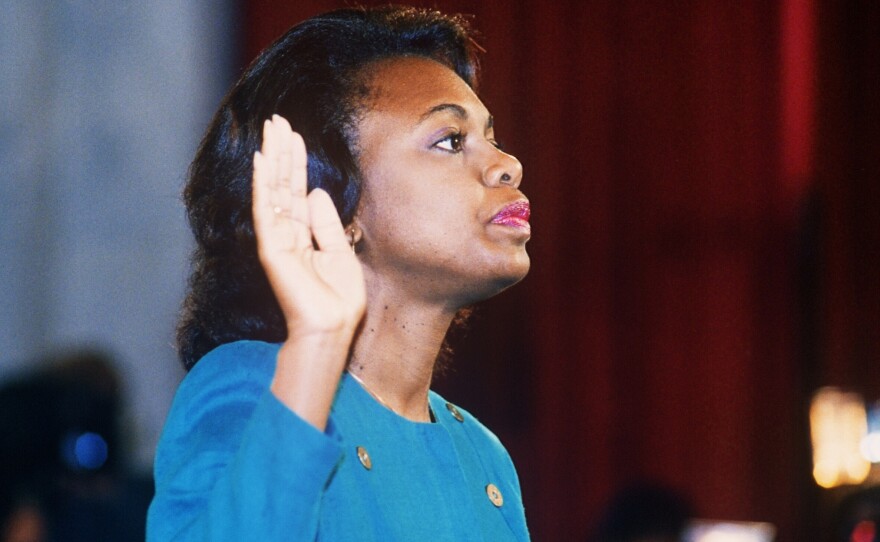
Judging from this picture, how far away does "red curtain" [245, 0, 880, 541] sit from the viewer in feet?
12.4

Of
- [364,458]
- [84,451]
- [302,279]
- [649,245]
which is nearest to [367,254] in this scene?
[364,458]

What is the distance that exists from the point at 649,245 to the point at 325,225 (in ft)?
8.98

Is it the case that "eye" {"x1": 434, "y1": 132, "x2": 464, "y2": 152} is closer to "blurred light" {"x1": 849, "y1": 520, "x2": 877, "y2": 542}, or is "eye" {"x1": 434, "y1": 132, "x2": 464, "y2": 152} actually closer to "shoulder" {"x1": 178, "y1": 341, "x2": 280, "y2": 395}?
"shoulder" {"x1": 178, "y1": 341, "x2": 280, "y2": 395}

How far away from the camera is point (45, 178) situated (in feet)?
13.1

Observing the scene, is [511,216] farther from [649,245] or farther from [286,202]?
[649,245]

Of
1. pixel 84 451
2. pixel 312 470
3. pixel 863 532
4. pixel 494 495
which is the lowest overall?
pixel 84 451

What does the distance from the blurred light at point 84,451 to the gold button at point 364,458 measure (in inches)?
82.6

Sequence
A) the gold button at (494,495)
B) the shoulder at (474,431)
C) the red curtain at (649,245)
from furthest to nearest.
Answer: the red curtain at (649,245) → the shoulder at (474,431) → the gold button at (494,495)

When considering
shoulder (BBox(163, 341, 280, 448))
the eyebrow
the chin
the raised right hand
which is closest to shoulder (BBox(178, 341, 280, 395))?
shoulder (BBox(163, 341, 280, 448))

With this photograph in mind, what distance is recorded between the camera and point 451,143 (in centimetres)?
166

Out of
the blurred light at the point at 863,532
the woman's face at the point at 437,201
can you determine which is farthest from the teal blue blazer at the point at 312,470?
the blurred light at the point at 863,532

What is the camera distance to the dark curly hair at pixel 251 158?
1.60 meters

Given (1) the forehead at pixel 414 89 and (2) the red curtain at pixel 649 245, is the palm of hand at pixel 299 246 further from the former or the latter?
(2) the red curtain at pixel 649 245

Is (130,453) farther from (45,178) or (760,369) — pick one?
(760,369)
